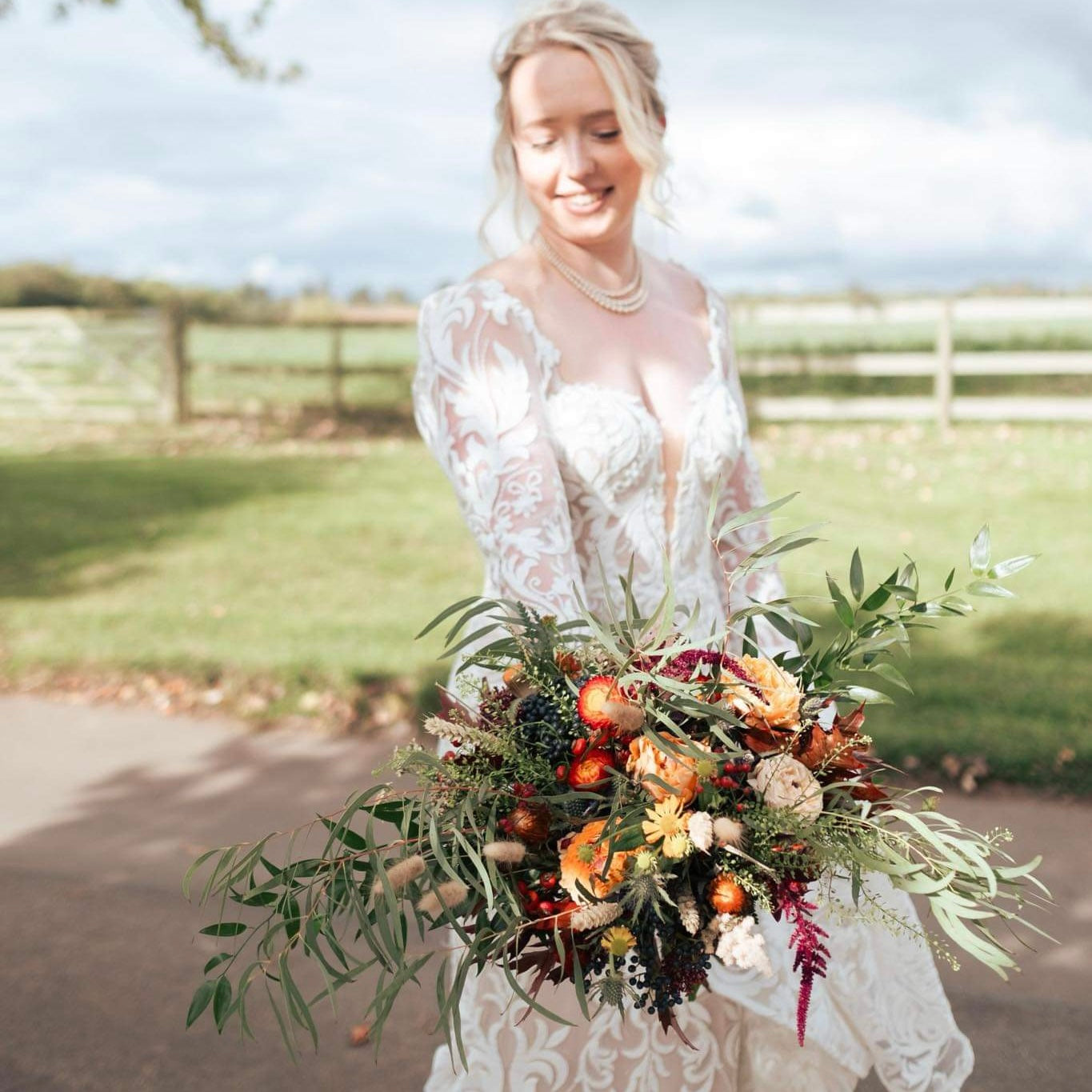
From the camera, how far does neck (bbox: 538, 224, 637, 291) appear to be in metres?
2.80

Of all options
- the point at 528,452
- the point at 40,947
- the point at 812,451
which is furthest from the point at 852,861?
the point at 812,451

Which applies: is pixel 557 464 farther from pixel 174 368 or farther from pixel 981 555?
pixel 174 368

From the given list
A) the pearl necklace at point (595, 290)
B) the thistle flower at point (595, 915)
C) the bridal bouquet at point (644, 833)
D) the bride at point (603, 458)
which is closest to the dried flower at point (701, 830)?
the bridal bouquet at point (644, 833)

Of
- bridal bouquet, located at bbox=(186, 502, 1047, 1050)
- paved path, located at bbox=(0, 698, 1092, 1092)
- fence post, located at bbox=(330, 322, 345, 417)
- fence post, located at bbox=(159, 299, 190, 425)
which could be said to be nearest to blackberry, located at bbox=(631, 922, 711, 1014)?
bridal bouquet, located at bbox=(186, 502, 1047, 1050)

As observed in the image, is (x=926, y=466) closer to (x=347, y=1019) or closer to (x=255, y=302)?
(x=347, y=1019)

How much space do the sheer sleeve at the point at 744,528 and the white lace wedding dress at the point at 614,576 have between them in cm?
1

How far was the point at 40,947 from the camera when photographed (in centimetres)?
406

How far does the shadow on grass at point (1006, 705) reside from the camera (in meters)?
5.12

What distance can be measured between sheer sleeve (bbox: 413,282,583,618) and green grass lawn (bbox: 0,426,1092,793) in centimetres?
308

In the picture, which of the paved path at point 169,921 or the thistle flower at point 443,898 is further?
the paved path at point 169,921

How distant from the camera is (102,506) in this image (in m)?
11.0

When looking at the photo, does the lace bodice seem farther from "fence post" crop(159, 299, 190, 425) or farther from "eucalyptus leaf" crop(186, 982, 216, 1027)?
"fence post" crop(159, 299, 190, 425)

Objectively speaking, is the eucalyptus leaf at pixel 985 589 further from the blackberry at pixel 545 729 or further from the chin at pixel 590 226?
the chin at pixel 590 226

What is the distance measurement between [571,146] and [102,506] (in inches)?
358
